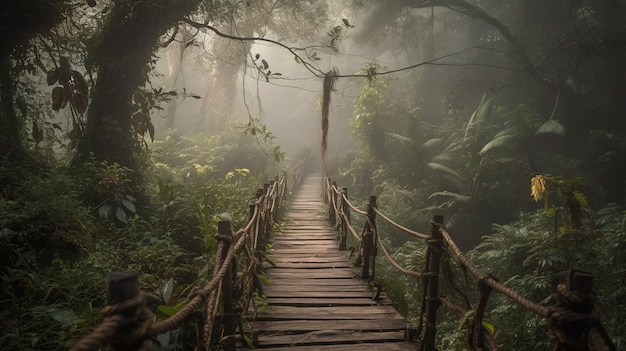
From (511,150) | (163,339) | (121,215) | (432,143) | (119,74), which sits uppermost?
(119,74)

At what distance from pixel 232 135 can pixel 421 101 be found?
11308 mm

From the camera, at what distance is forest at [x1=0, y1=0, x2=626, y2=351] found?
4293 mm

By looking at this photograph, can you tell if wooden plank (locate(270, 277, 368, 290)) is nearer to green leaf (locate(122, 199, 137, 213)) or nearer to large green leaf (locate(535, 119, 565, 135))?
green leaf (locate(122, 199, 137, 213))

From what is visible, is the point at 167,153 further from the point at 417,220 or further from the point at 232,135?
the point at 417,220

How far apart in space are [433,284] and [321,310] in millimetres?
1454

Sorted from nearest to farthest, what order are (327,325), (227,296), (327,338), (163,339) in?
(227,296) → (163,339) → (327,338) → (327,325)

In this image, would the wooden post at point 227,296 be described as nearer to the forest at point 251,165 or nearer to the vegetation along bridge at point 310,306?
the vegetation along bridge at point 310,306

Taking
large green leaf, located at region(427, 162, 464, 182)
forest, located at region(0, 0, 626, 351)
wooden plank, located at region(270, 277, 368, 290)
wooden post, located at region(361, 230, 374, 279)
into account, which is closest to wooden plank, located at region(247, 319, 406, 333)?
forest, located at region(0, 0, 626, 351)

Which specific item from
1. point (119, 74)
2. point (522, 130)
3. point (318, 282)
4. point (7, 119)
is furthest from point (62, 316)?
point (522, 130)

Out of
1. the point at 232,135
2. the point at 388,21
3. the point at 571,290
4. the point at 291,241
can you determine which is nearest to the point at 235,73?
the point at 232,135

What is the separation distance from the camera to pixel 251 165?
760 inches

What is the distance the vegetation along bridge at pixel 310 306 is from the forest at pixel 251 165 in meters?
0.38

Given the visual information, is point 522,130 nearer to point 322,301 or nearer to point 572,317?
point 322,301

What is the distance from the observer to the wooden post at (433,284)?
294cm
